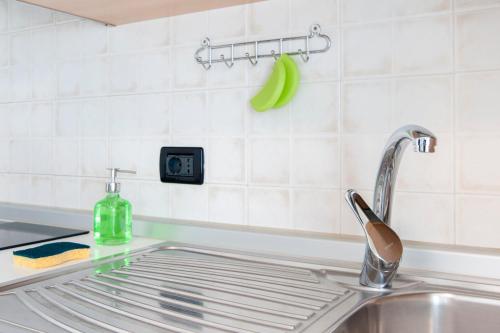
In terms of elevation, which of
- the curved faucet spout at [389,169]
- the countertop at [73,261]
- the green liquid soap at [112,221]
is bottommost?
the countertop at [73,261]

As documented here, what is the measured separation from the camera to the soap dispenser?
112 cm

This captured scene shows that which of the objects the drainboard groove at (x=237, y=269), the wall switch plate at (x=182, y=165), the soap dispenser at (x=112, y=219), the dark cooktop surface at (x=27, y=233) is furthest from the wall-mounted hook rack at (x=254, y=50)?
the dark cooktop surface at (x=27, y=233)

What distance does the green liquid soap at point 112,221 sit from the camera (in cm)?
112

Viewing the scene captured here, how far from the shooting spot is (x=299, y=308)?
2.34ft

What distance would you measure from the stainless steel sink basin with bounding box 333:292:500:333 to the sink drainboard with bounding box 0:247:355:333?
0.05m

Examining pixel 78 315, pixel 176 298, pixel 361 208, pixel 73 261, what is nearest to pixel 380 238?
pixel 361 208

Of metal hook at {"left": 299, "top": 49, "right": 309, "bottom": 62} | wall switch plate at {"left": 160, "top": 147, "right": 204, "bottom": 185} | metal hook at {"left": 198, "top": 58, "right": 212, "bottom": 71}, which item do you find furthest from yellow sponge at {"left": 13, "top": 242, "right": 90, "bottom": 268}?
metal hook at {"left": 299, "top": 49, "right": 309, "bottom": 62}

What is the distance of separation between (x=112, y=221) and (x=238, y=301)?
19.2 inches

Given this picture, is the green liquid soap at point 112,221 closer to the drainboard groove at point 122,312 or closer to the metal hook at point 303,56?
the drainboard groove at point 122,312

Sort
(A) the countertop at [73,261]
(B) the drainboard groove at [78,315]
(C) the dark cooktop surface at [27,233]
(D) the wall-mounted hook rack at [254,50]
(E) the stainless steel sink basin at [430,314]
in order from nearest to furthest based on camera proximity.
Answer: (B) the drainboard groove at [78,315] < (E) the stainless steel sink basin at [430,314] < (A) the countertop at [73,261] < (D) the wall-mounted hook rack at [254,50] < (C) the dark cooktop surface at [27,233]

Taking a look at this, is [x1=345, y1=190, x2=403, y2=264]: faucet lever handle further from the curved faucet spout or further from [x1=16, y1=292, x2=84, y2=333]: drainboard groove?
[x1=16, y1=292, x2=84, y2=333]: drainboard groove

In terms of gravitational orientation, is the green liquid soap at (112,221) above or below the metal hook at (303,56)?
below

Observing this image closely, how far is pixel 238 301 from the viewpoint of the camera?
75 centimetres

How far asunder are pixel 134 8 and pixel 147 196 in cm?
47
